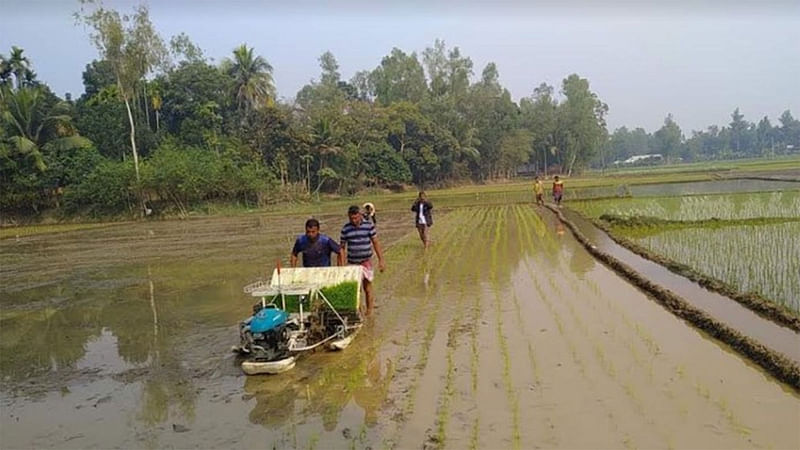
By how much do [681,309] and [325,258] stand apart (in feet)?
13.7

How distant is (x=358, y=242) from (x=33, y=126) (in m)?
34.5

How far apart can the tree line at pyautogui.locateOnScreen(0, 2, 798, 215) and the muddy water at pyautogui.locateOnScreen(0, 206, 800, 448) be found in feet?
81.4

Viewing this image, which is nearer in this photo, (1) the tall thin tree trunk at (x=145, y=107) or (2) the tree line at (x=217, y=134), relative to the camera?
(2) the tree line at (x=217, y=134)

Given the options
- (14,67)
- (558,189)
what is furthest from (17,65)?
(558,189)

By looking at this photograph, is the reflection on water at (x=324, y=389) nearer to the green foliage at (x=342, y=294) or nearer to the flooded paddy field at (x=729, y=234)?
the green foliage at (x=342, y=294)

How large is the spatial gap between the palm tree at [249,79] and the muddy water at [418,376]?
32700 millimetres

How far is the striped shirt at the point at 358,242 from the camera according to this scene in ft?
25.7

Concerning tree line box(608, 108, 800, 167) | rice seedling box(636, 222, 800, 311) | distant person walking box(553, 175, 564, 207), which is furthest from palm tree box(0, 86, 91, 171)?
tree line box(608, 108, 800, 167)

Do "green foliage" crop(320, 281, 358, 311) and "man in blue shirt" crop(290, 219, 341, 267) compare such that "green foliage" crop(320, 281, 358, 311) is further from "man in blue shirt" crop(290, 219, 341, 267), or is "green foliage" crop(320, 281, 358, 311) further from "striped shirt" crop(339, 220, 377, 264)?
"striped shirt" crop(339, 220, 377, 264)

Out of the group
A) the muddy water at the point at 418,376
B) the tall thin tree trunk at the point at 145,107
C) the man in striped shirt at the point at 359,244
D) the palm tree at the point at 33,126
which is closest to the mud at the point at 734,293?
the muddy water at the point at 418,376

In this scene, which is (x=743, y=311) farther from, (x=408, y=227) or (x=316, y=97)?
(x=316, y=97)

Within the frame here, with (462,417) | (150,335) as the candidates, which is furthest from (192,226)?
(462,417)

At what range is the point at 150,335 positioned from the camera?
316 inches

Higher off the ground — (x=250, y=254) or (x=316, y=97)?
(x=316, y=97)
